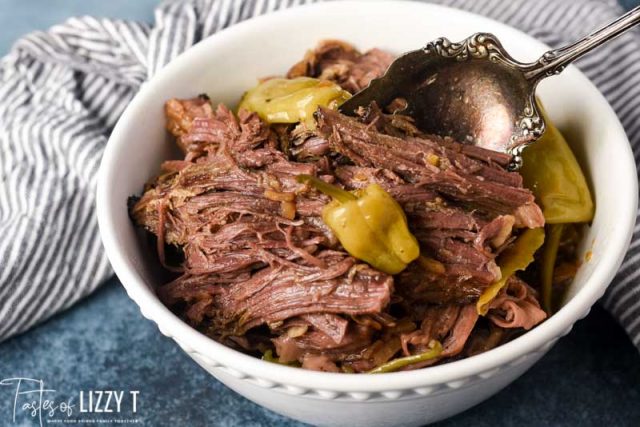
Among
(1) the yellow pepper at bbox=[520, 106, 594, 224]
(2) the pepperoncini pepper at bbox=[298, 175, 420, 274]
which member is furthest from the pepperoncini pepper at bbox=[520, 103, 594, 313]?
(2) the pepperoncini pepper at bbox=[298, 175, 420, 274]

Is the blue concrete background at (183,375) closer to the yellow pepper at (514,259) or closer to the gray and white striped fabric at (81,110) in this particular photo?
the gray and white striped fabric at (81,110)

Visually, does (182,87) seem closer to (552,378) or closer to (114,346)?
(114,346)

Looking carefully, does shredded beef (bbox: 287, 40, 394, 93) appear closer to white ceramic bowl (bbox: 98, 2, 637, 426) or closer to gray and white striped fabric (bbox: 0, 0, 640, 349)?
white ceramic bowl (bbox: 98, 2, 637, 426)

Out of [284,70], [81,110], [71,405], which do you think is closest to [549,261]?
[284,70]

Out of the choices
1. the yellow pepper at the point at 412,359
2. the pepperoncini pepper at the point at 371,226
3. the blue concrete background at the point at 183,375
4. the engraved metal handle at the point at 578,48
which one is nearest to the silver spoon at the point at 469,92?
the engraved metal handle at the point at 578,48

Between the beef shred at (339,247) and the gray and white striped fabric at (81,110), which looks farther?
the gray and white striped fabric at (81,110)
